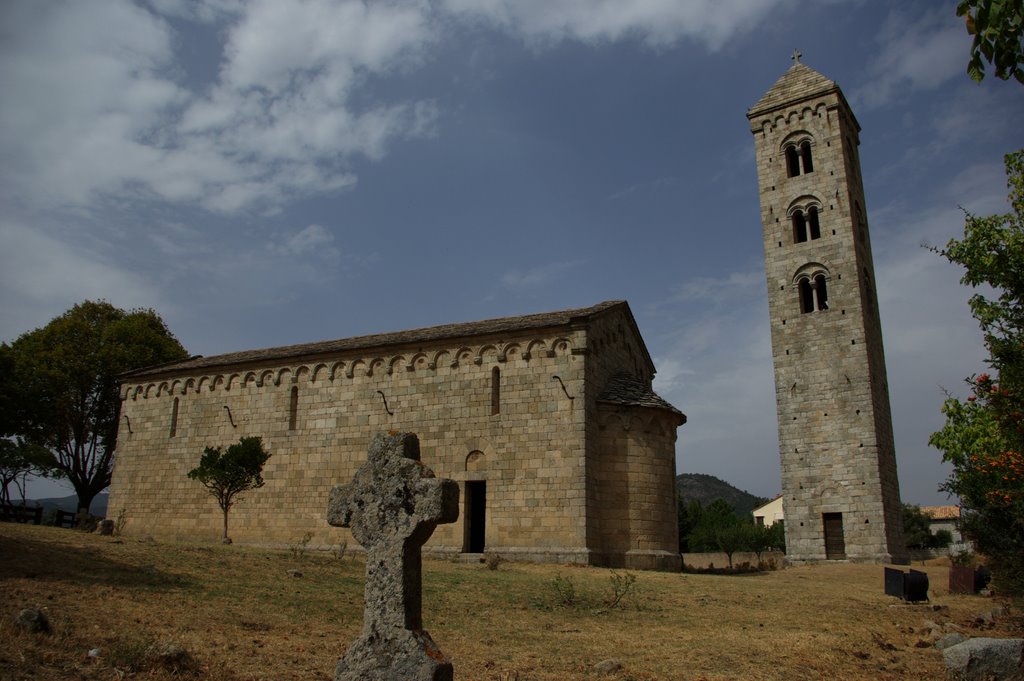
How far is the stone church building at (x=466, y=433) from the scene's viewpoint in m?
20.8

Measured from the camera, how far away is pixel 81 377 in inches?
1352

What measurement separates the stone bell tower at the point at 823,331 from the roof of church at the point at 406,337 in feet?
28.5

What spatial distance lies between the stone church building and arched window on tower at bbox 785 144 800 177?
1414 cm

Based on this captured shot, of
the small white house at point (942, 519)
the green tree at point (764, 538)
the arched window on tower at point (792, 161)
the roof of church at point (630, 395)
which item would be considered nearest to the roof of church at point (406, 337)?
the roof of church at point (630, 395)

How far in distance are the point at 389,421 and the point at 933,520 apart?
65686 mm

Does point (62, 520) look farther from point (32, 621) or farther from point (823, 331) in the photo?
point (823, 331)

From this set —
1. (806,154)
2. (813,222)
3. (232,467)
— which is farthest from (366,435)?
(806,154)

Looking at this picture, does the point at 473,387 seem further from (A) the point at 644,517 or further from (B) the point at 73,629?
(B) the point at 73,629

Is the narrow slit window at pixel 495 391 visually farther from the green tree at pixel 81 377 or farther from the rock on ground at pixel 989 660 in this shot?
the green tree at pixel 81 377

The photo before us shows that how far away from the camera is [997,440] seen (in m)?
16.3

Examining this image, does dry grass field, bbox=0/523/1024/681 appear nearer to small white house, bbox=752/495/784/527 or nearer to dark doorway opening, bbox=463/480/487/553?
dark doorway opening, bbox=463/480/487/553

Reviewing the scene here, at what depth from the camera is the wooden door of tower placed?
2905 cm

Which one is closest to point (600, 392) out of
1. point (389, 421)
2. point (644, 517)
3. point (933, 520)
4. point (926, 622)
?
point (644, 517)

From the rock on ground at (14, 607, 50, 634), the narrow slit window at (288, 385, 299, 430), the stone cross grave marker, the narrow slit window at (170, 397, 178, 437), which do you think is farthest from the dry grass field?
the narrow slit window at (170, 397, 178, 437)
